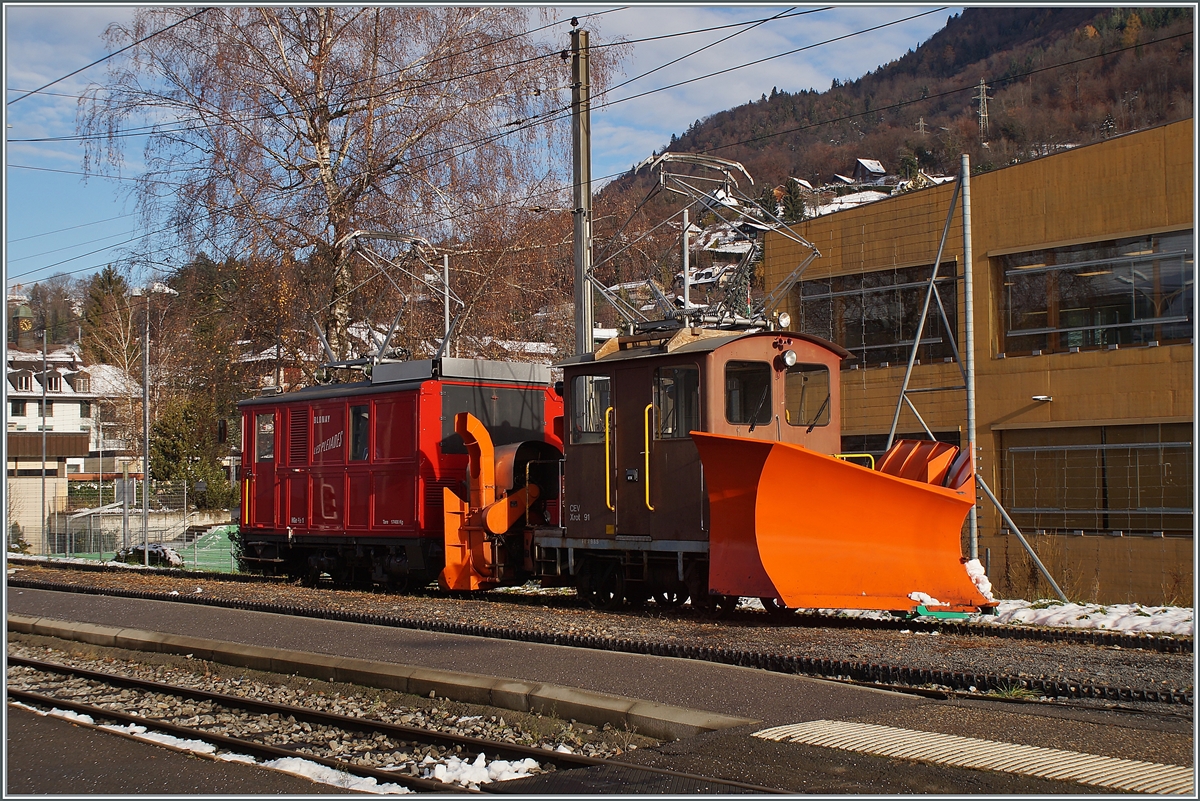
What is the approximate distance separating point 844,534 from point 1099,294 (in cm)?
1134

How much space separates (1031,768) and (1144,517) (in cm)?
1489

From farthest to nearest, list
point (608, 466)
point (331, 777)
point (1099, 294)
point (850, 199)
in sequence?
point (850, 199) < point (1099, 294) < point (608, 466) < point (331, 777)

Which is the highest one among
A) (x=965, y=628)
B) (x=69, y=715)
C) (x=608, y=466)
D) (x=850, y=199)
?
(x=850, y=199)

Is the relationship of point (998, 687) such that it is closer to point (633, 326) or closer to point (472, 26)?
point (633, 326)

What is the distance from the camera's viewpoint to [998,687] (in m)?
7.97

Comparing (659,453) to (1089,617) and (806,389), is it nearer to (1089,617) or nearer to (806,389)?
(806,389)

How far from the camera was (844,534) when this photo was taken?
10.9 metres

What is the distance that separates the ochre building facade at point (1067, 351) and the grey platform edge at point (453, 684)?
1067 cm

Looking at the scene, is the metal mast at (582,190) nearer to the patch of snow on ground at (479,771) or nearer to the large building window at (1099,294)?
the large building window at (1099,294)

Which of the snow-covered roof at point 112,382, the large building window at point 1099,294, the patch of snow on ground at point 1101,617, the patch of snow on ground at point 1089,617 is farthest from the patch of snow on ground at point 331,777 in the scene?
the snow-covered roof at point 112,382

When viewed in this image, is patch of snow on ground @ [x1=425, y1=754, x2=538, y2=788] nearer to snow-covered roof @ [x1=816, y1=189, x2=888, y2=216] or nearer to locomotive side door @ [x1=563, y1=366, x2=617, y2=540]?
locomotive side door @ [x1=563, y1=366, x2=617, y2=540]

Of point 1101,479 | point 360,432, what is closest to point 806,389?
point 360,432

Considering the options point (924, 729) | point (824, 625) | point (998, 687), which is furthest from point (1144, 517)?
point (924, 729)

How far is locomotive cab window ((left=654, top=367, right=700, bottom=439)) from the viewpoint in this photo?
474 inches
